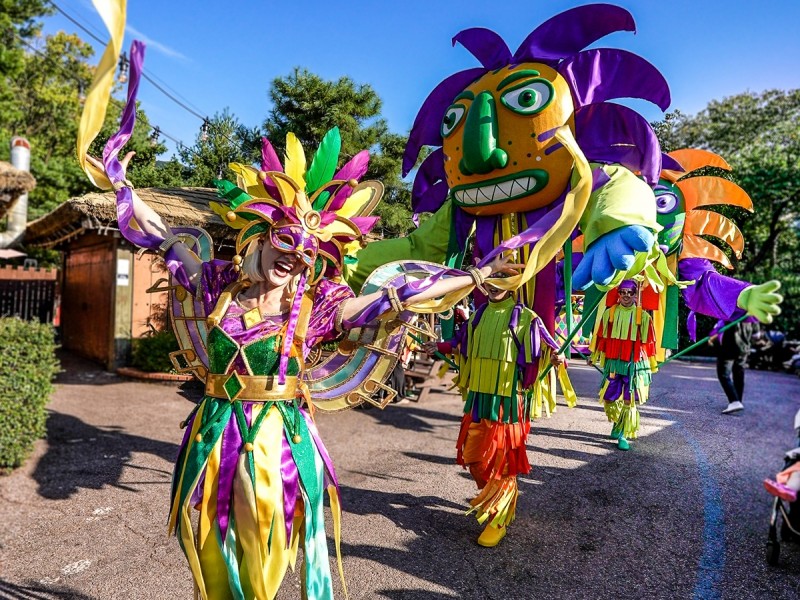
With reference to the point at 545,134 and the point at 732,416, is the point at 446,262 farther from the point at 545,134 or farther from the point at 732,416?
the point at 732,416

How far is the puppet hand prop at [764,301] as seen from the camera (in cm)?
200

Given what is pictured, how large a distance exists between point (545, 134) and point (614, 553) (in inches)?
99.2

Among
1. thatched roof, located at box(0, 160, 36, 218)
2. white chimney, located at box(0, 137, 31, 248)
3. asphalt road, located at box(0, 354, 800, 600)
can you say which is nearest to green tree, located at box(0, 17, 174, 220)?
white chimney, located at box(0, 137, 31, 248)

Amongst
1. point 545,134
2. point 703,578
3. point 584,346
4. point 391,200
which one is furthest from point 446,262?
point 391,200

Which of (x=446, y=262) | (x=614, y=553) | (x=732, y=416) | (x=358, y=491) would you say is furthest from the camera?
(x=358, y=491)

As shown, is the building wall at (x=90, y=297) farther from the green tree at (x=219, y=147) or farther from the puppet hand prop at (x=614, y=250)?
the puppet hand prop at (x=614, y=250)

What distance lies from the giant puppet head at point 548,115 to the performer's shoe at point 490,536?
196 centimetres

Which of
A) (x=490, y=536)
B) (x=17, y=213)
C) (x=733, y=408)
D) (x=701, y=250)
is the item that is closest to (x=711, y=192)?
(x=701, y=250)

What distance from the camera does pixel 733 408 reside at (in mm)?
3902

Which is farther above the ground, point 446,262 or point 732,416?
point 446,262

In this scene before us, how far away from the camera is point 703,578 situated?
112 inches

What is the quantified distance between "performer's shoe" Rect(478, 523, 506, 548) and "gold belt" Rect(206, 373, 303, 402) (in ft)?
6.21

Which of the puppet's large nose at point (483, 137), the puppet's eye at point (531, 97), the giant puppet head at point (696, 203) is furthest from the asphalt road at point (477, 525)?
the puppet's eye at point (531, 97)

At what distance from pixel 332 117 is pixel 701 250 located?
387 centimetres
